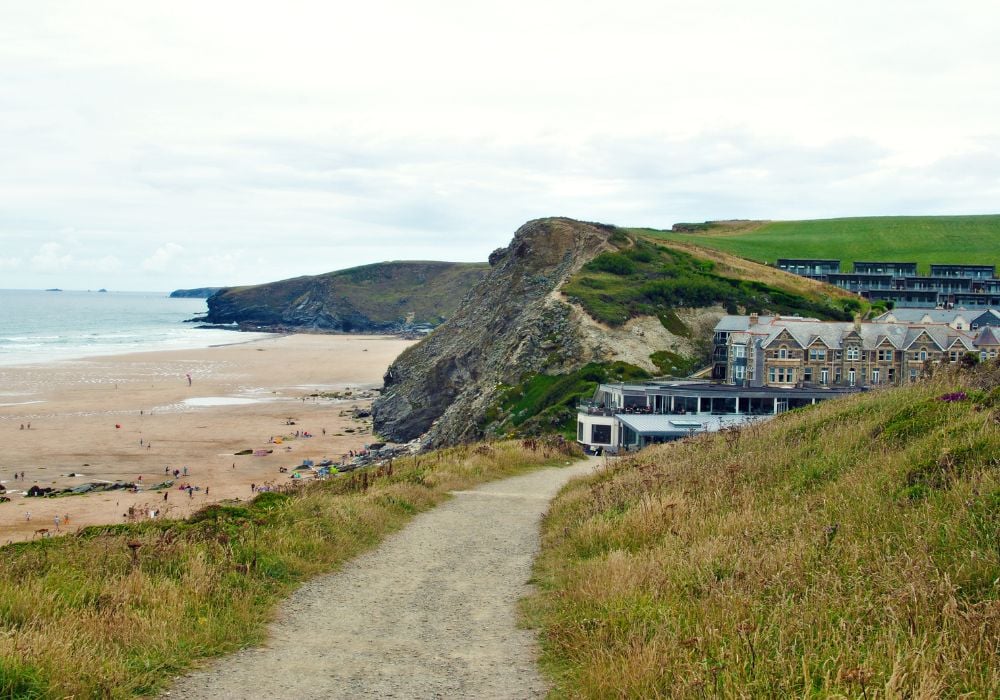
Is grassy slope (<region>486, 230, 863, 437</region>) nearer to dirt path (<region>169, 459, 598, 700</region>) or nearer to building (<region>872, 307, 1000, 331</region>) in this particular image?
building (<region>872, 307, 1000, 331</region>)

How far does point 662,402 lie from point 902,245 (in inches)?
5692

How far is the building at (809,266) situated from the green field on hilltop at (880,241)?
5827 millimetres

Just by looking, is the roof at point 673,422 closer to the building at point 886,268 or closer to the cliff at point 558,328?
the cliff at point 558,328

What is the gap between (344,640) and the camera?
387 inches

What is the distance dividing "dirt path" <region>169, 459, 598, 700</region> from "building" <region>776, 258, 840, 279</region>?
144 m

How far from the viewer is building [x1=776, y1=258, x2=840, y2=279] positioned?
485 feet

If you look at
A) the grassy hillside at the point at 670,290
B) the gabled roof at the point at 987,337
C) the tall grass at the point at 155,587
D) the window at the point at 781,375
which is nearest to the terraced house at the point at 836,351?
the window at the point at 781,375

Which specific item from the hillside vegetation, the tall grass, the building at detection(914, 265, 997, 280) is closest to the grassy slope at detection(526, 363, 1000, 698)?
the tall grass

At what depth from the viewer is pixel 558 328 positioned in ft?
249

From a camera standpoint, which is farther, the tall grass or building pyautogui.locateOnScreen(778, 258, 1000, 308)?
building pyautogui.locateOnScreen(778, 258, 1000, 308)

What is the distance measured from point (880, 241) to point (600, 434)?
152217mm

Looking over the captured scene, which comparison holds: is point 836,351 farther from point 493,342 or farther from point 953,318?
point 493,342

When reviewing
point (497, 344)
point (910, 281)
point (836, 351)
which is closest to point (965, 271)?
point (910, 281)

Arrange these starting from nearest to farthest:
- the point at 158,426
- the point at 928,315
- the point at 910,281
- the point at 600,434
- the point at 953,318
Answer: the point at 600,434
the point at 158,426
the point at 953,318
the point at 928,315
the point at 910,281
